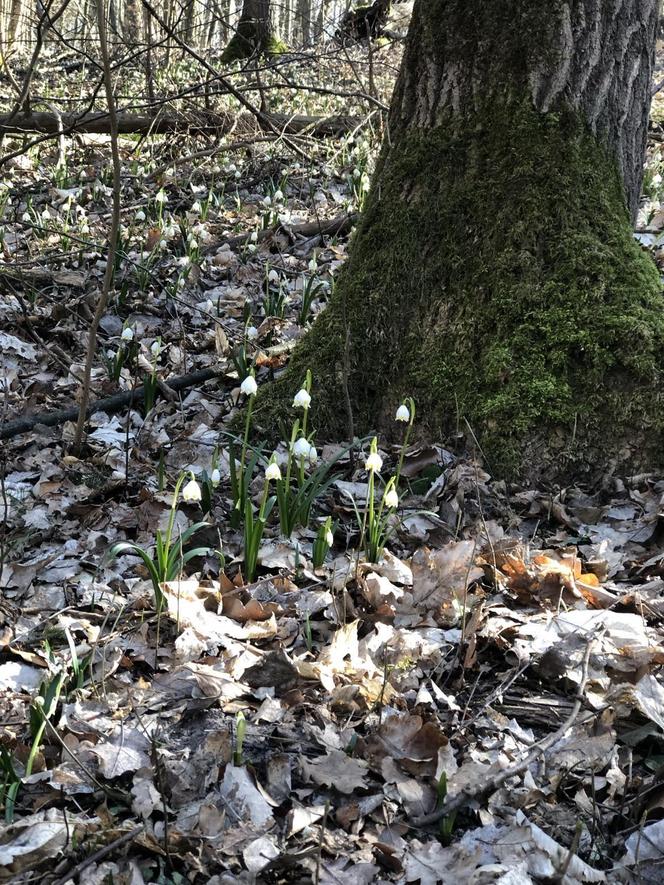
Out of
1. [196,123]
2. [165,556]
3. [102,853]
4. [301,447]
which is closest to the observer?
[102,853]

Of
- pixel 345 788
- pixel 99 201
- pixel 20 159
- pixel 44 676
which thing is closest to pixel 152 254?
pixel 99 201

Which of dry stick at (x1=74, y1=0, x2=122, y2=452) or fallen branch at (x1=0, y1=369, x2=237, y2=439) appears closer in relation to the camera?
dry stick at (x1=74, y1=0, x2=122, y2=452)

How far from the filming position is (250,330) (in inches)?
172

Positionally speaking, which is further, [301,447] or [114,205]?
[114,205]

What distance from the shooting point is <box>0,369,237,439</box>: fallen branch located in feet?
12.6

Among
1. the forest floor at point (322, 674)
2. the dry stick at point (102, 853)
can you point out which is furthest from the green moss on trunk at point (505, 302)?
the dry stick at point (102, 853)

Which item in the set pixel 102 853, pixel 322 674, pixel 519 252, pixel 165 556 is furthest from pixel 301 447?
pixel 102 853

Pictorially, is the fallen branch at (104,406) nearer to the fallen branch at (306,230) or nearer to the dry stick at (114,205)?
the dry stick at (114,205)

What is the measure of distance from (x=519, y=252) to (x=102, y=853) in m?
2.70

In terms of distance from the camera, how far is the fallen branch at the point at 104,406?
3836mm

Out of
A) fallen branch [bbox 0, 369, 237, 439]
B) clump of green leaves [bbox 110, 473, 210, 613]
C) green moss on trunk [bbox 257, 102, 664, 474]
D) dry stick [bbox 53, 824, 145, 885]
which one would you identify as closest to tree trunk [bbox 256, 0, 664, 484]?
green moss on trunk [bbox 257, 102, 664, 474]

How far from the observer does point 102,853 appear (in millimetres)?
1641

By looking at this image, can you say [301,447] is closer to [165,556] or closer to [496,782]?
[165,556]

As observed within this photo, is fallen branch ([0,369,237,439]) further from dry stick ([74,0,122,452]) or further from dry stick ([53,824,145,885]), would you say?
dry stick ([53,824,145,885])
